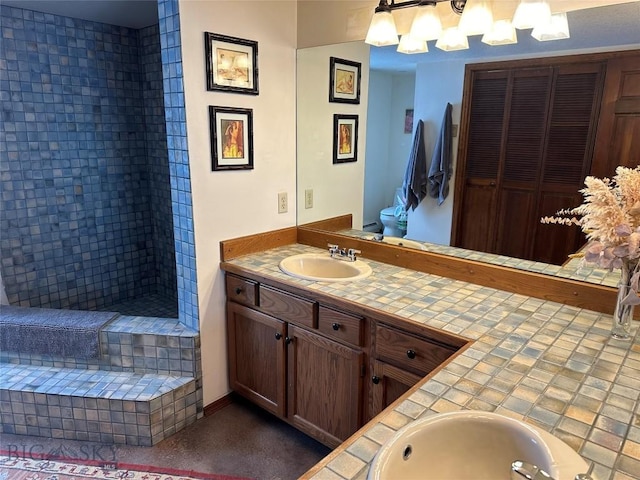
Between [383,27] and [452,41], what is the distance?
297 millimetres

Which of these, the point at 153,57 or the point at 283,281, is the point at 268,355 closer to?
the point at 283,281

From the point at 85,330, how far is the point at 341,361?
53.3 inches

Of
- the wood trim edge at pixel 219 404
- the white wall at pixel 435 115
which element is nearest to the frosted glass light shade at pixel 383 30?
the white wall at pixel 435 115

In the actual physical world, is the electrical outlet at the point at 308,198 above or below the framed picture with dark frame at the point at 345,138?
below

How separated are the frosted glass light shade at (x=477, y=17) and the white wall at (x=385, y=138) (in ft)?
1.23

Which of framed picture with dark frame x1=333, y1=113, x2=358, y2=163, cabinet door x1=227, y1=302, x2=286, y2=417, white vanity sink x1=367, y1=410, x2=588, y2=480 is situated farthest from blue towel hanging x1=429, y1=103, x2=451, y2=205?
white vanity sink x1=367, y1=410, x2=588, y2=480

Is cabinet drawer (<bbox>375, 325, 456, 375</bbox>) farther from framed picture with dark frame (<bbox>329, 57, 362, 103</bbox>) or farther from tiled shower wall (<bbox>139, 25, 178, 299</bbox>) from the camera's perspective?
tiled shower wall (<bbox>139, 25, 178, 299</bbox>)

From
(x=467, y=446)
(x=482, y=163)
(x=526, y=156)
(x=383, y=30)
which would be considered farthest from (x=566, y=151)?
(x=467, y=446)

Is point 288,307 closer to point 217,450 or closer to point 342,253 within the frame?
point 342,253

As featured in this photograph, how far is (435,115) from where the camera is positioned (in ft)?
6.62

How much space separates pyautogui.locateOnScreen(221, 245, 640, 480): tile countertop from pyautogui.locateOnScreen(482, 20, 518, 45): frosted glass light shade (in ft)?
3.27

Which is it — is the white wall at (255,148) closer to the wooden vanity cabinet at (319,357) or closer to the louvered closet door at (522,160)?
the wooden vanity cabinet at (319,357)

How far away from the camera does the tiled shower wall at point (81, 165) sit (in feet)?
8.67

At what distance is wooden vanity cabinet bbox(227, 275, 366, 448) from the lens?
5.98ft
